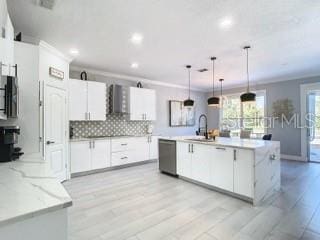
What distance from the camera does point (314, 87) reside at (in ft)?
19.5

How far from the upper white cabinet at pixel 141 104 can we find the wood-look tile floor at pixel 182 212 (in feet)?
7.50

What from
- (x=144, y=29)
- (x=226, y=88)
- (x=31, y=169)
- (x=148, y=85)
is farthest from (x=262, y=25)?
(x=226, y=88)

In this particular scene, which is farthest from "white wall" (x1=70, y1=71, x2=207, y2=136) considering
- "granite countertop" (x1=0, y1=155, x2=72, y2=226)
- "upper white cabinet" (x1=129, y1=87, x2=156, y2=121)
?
"granite countertop" (x1=0, y1=155, x2=72, y2=226)

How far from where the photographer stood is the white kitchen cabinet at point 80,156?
14.8ft

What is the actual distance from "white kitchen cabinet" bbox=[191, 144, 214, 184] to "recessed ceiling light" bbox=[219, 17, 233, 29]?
207 cm

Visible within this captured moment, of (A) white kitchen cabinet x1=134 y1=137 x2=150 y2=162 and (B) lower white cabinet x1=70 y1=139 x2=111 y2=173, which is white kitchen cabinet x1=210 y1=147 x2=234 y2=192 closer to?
(A) white kitchen cabinet x1=134 y1=137 x2=150 y2=162

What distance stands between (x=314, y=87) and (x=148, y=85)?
5161mm

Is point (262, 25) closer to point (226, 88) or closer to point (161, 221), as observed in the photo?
point (161, 221)

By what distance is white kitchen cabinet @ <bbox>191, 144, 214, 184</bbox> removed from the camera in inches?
147

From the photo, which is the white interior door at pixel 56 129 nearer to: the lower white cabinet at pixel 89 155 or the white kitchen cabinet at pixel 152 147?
the lower white cabinet at pixel 89 155

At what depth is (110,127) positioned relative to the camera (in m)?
5.78

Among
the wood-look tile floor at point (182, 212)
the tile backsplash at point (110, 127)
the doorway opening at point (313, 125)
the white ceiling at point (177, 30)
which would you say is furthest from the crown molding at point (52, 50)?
the doorway opening at point (313, 125)

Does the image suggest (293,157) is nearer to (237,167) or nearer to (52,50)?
(237,167)

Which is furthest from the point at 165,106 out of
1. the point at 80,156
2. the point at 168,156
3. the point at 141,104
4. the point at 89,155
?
the point at 80,156
